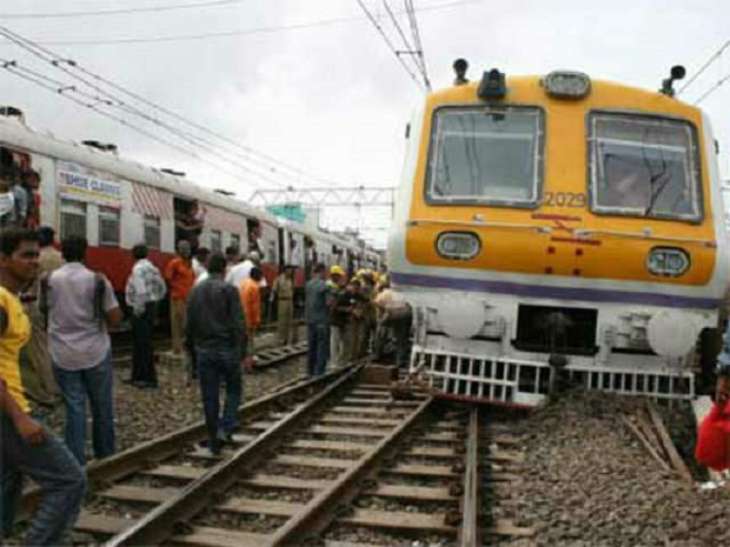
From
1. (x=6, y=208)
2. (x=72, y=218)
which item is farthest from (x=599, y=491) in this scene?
(x=72, y=218)

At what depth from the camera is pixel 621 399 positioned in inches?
310

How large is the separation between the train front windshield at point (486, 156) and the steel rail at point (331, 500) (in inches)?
91.9

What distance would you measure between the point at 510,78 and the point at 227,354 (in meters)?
3.85

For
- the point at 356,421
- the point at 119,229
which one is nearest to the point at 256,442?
the point at 356,421

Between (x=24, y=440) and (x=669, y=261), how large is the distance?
5914 millimetres

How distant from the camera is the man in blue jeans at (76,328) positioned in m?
6.01

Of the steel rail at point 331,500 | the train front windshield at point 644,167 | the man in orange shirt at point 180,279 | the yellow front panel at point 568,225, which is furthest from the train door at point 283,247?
the steel rail at point 331,500

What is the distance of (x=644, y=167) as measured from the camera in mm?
8219

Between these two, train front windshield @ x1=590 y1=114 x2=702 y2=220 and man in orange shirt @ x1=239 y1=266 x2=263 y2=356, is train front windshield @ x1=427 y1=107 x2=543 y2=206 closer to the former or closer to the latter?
train front windshield @ x1=590 y1=114 x2=702 y2=220

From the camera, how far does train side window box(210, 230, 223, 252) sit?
18891mm

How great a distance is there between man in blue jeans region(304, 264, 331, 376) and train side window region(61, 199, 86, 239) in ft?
11.7

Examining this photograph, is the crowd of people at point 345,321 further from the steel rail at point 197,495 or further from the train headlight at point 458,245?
the steel rail at point 197,495

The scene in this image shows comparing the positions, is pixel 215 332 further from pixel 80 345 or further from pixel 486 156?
pixel 486 156

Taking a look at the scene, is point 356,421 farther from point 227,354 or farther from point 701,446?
point 701,446
